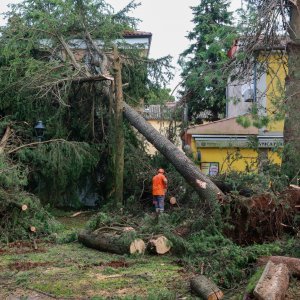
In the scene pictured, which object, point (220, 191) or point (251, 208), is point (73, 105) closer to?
point (220, 191)

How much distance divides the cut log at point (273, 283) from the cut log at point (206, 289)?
1.97 feet

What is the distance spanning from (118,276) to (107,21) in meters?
11.7

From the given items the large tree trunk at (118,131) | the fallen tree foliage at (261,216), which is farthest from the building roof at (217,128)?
the fallen tree foliage at (261,216)

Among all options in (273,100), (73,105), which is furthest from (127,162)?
(273,100)

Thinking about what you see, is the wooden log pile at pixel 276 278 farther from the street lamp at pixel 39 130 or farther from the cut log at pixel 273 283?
the street lamp at pixel 39 130

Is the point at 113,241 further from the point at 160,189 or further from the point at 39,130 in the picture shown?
the point at 39,130

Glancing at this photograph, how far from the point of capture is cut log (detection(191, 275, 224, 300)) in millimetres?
6051

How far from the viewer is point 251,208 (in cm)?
889

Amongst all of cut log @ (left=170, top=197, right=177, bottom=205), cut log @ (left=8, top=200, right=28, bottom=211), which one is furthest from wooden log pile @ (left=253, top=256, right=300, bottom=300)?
cut log @ (left=170, top=197, right=177, bottom=205)

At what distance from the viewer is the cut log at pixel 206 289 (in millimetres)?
6051

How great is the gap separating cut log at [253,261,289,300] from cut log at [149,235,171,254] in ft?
9.14

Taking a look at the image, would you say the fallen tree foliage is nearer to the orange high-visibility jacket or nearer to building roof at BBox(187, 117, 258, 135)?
the orange high-visibility jacket

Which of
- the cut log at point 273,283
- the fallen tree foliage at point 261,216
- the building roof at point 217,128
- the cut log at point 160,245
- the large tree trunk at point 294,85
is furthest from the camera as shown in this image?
the building roof at point 217,128

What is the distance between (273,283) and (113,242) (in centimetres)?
407
